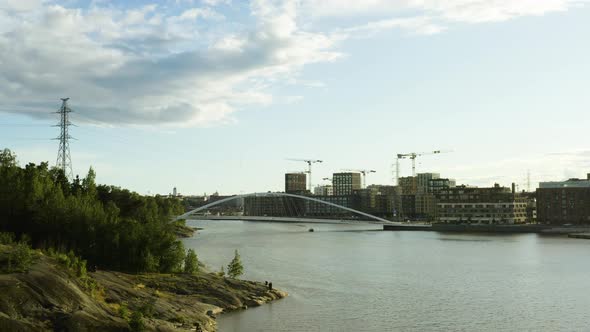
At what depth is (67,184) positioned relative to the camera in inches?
2382

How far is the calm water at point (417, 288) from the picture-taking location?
37.0m

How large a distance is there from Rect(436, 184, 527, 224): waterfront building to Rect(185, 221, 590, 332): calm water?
6676 cm

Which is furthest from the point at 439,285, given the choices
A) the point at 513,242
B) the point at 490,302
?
the point at 513,242

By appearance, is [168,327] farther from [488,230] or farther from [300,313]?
[488,230]

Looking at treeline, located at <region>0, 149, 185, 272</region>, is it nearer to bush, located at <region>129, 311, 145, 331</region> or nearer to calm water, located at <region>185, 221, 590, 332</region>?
calm water, located at <region>185, 221, 590, 332</region>

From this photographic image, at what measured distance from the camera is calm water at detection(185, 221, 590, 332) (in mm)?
37000

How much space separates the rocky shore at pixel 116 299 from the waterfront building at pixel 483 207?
121409 mm

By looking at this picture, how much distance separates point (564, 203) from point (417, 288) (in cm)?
10774

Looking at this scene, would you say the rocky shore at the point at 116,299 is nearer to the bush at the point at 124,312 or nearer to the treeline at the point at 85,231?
the bush at the point at 124,312

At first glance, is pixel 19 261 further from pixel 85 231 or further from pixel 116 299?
pixel 85 231

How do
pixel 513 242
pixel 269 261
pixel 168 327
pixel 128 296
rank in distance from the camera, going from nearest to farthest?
1. pixel 168 327
2. pixel 128 296
3. pixel 269 261
4. pixel 513 242

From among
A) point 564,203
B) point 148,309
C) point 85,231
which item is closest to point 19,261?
point 148,309

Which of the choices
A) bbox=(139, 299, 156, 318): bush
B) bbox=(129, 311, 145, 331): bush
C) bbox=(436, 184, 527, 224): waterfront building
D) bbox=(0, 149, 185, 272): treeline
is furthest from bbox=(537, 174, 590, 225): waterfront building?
bbox=(129, 311, 145, 331): bush

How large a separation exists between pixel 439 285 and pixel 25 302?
35.4m
